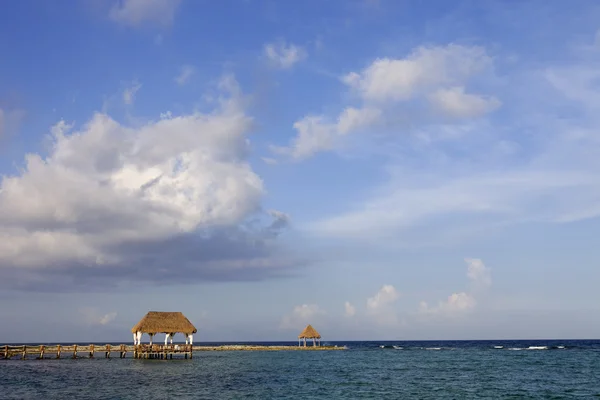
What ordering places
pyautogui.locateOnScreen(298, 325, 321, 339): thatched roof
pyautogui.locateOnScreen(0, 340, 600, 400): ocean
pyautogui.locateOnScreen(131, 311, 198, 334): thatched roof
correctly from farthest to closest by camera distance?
pyautogui.locateOnScreen(298, 325, 321, 339): thatched roof → pyautogui.locateOnScreen(131, 311, 198, 334): thatched roof → pyautogui.locateOnScreen(0, 340, 600, 400): ocean

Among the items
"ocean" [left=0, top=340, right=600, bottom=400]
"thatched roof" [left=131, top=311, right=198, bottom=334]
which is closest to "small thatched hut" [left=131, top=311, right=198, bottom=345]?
"thatched roof" [left=131, top=311, right=198, bottom=334]

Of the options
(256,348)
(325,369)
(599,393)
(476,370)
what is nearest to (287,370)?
(325,369)

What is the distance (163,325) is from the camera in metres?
68.8

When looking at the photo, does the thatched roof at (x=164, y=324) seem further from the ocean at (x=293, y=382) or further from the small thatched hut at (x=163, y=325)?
the ocean at (x=293, y=382)

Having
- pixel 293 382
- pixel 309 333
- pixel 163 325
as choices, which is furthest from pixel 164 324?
pixel 309 333

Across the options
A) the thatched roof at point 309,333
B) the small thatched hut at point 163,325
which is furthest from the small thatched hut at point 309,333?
the small thatched hut at point 163,325

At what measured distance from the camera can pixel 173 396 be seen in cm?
3581

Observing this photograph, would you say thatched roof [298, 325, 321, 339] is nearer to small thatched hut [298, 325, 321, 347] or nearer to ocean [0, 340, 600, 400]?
small thatched hut [298, 325, 321, 347]

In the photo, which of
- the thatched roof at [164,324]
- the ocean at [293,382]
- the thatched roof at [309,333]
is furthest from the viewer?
the thatched roof at [309,333]

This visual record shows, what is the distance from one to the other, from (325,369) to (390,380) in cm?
1211

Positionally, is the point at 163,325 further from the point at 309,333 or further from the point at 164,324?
the point at 309,333

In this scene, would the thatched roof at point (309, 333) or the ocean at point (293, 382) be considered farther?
the thatched roof at point (309, 333)

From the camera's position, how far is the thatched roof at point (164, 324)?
67500mm

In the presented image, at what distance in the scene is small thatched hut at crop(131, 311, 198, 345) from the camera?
6750 cm
